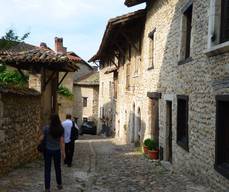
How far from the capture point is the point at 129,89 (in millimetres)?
22188

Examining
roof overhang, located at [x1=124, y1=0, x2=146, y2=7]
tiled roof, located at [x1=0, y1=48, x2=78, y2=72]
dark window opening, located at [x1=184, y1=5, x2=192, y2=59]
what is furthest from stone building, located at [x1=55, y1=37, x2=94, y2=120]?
dark window opening, located at [x1=184, y1=5, x2=192, y2=59]

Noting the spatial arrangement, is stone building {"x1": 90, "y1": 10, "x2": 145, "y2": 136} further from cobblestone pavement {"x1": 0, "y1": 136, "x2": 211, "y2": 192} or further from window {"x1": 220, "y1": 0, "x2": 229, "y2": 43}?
window {"x1": 220, "y1": 0, "x2": 229, "y2": 43}

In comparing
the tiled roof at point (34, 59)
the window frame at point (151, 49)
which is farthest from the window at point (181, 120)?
the window frame at point (151, 49)

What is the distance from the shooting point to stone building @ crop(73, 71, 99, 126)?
1689 inches

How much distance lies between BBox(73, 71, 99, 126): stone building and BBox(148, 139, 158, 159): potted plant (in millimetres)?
27934

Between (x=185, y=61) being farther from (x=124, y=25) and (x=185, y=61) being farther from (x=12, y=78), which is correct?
(x=124, y=25)

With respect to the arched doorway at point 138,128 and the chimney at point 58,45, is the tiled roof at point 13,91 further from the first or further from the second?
the chimney at point 58,45

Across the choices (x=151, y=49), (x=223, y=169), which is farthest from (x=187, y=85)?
(x=151, y=49)

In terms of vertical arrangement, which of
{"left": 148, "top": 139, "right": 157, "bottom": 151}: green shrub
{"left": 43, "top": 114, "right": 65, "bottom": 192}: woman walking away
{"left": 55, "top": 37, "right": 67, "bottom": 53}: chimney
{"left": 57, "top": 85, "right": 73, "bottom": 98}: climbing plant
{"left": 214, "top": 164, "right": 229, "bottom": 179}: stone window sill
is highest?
{"left": 55, "top": 37, "right": 67, "bottom": 53}: chimney

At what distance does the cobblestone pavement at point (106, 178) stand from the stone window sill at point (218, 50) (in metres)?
2.65

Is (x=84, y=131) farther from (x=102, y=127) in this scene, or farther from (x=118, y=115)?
(x=118, y=115)

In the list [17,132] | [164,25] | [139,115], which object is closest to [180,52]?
[164,25]

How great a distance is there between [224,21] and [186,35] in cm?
319

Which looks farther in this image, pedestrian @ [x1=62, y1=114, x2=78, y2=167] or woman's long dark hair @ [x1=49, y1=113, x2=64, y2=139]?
pedestrian @ [x1=62, y1=114, x2=78, y2=167]
